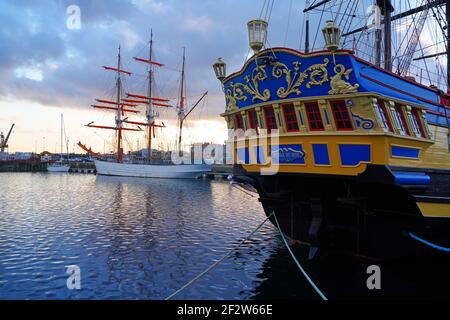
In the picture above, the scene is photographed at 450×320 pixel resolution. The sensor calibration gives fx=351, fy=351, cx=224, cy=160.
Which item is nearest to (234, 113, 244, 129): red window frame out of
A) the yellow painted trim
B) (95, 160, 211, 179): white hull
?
the yellow painted trim

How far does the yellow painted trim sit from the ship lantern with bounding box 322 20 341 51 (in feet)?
14.2

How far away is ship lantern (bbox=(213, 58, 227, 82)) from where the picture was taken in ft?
37.8

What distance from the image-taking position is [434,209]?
344 inches

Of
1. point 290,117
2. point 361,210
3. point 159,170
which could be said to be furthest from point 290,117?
point 159,170

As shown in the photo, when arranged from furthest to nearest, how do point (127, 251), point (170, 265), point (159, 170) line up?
point (159, 170), point (127, 251), point (170, 265)

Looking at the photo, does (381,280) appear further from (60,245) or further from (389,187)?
(60,245)

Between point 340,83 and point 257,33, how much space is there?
2.72 meters

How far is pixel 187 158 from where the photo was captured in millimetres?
68312

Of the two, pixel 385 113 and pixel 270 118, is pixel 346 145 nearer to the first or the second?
pixel 385 113

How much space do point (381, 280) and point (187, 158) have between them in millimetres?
59831

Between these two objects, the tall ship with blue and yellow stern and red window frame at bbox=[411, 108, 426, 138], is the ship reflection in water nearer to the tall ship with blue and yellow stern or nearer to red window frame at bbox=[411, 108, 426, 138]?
the tall ship with blue and yellow stern

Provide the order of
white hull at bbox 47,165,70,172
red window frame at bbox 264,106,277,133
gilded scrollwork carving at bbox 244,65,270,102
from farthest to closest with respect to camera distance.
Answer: white hull at bbox 47,165,70,172 → red window frame at bbox 264,106,277,133 → gilded scrollwork carving at bbox 244,65,270,102

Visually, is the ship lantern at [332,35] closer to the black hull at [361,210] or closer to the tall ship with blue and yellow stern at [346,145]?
the tall ship with blue and yellow stern at [346,145]
